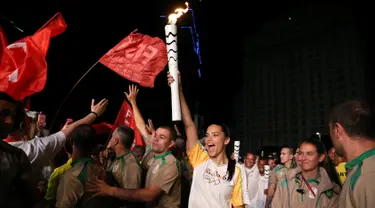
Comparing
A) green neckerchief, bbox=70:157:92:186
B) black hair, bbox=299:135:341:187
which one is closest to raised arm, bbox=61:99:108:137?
green neckerchief, bbox=70:157:92:186

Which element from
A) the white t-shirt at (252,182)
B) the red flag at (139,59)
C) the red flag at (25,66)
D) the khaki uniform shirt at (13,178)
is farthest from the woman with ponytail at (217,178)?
the white t-shirt at (252,182)

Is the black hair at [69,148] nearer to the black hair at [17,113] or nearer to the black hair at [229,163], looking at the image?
the black hair at [229,163]

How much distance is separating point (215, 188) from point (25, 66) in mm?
3168

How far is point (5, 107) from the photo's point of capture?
8.03 feet

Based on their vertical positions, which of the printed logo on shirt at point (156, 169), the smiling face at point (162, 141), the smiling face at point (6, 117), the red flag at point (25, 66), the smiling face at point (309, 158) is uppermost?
the red flag at point (25, 66)

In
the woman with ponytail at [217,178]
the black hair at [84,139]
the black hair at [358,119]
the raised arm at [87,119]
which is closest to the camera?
the black hair at [358,119]

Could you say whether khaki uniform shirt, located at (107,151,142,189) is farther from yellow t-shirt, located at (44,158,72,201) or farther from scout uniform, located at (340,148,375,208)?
scout uniform, located at (340,148,375,208)

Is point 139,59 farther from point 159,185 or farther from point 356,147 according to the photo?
point 356,147

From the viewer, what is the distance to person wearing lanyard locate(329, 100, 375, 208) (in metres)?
2.14

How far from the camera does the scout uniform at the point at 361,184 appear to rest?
211cm

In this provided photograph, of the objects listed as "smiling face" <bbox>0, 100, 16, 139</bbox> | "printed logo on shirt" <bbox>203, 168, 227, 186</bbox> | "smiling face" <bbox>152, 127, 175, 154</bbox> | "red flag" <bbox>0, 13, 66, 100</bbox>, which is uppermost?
"red flag" <bbox>0, 13, 66, 100</bbox>

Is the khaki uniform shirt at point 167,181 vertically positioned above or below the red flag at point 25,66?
below

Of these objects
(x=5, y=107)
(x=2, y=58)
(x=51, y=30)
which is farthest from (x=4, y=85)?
(x=5, y=107)

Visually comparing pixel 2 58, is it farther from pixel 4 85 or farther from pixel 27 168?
pixel 27 168
